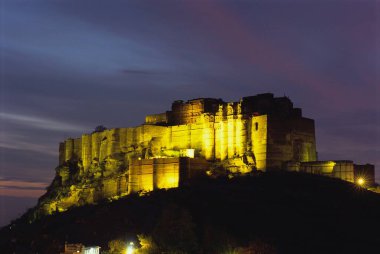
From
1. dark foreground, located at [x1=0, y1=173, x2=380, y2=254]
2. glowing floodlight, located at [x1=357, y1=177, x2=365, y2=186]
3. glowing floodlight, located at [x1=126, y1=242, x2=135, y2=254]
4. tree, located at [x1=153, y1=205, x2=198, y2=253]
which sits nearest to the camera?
glowing floodlight, located at [x1=126, y1=242, x2=135, y2=254]

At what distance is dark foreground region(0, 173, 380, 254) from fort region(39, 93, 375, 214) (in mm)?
3307

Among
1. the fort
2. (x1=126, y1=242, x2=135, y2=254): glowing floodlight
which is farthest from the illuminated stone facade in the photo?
(x1=126, y1=242, x2=135, y2=254): glowing floodlight

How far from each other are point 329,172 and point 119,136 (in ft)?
117

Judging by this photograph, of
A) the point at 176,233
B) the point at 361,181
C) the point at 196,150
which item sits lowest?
the point at 176,233

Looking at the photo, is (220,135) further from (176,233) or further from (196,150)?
(176,233)

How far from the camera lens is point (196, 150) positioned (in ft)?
323

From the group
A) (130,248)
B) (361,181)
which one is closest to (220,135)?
(361,181)

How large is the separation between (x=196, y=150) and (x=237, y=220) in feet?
85.8

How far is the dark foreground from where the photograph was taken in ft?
221

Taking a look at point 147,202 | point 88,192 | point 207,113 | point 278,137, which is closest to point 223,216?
Answer: point 147,202

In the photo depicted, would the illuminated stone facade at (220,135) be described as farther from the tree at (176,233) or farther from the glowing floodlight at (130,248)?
the glowing floodlight at (130,248)

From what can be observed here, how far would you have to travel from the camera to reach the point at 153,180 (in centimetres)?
8969

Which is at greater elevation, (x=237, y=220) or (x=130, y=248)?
(x=237, y=220)

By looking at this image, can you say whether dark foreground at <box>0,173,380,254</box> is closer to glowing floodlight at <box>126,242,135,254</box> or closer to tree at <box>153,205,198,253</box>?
tree at <box>153,205,198,253</box>
